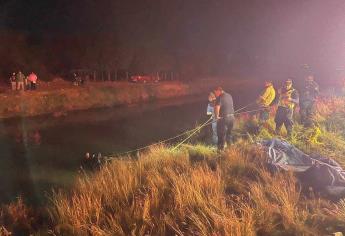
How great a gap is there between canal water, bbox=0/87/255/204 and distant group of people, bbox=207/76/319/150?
4949mm

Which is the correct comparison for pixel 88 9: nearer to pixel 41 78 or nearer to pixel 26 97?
pixel 41 78

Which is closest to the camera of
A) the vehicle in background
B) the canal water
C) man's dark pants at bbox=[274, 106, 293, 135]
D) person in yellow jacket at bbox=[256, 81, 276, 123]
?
the canal water

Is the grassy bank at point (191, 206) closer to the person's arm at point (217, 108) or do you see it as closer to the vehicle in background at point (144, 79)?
the person's arm at point (217, 108)

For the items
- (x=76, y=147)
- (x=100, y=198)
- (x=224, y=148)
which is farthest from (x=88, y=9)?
(x=100, y=198)

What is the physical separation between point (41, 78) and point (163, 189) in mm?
28578

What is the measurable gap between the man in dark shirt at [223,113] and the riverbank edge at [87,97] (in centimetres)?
1760

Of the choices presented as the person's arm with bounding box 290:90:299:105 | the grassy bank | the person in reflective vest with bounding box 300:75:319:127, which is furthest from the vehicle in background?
the grassy bank

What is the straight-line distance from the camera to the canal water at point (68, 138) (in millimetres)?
13406

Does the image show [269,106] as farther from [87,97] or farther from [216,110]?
[87,97]

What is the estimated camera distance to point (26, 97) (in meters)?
28.0

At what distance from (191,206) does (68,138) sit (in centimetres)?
1424

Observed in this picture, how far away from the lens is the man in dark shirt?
13.0 metres

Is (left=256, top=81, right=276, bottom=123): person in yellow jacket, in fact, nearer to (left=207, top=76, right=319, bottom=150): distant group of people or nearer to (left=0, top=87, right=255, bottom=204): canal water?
(left=207, top=76, right=319, bottom=150): distant group of people

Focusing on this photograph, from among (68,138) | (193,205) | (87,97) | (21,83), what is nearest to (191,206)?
(193,205)
